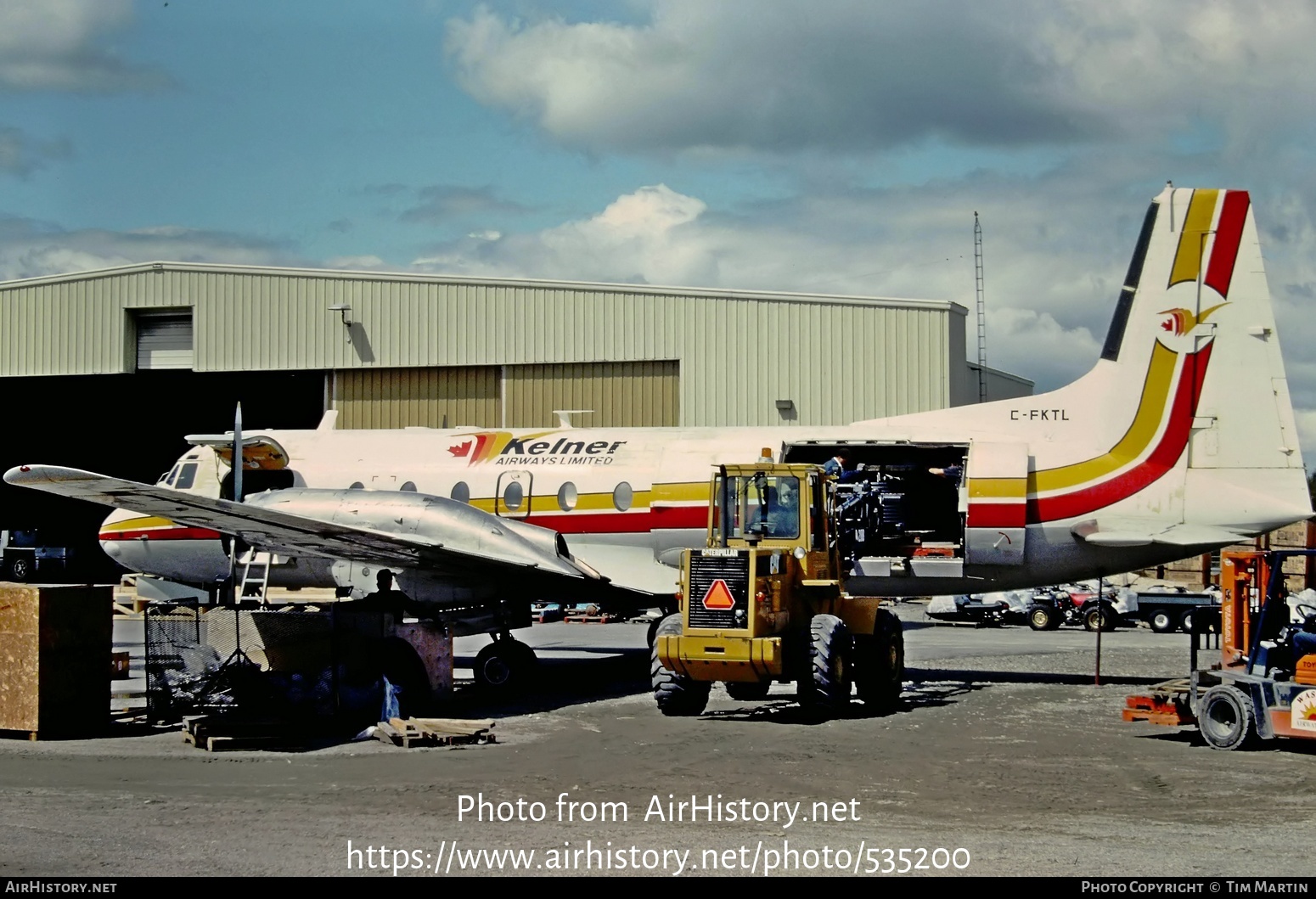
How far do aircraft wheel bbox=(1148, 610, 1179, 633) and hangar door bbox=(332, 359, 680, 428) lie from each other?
47.9 ft

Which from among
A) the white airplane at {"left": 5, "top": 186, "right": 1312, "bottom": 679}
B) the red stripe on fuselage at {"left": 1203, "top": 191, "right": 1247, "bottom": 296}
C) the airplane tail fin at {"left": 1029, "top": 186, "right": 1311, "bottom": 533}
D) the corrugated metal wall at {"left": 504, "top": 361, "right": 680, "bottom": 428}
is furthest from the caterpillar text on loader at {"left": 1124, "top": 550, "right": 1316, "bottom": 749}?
the corrugated metal wall at {"left": 504, "top": 361, "right": 680, "bottom": 428}

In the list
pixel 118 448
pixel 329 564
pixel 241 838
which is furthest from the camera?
pixel 118 448

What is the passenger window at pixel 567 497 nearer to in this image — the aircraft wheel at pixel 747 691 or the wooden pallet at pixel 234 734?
the aircraft wheel at pixel 747 691

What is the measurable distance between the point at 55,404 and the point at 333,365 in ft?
47.9

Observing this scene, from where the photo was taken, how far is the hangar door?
37094 millimetres

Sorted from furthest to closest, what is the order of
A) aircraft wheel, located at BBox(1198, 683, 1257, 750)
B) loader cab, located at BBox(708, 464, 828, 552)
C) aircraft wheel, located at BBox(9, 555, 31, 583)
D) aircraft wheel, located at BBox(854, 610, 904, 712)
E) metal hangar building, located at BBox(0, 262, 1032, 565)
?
aircraft wheel, located at BBox(9, 555, 31, 583) → metal hangar building, located at BBox(0, 262, 1032, 565) → aircraft wheel, located at BBox(854, 610, 904, 712) → loader cab, located at BBox(708, 464, 828, 552) → aircraft wheel, located at BBox(1198, 683, 1257, 750)

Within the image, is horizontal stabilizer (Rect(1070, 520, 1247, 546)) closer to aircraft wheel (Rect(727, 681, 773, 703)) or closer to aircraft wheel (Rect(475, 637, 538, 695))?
aircraft wheel (Rect(727, 681, 773, 703))

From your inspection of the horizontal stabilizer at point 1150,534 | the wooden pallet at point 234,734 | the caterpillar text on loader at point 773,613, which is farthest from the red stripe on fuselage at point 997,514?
the wooden pallet at point 234,734

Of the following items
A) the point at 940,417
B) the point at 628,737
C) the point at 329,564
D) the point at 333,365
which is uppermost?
the point at 333,365

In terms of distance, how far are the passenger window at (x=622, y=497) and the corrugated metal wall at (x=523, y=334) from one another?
13.6 metres

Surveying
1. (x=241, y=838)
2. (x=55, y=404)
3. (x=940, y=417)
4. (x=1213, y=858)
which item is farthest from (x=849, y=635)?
(x=55, y=404)

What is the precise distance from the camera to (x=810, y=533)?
58.0ft

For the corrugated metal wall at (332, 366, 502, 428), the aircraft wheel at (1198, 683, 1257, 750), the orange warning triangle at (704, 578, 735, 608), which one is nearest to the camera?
the aircraft wheel at (1198, 683, 1257, 750)

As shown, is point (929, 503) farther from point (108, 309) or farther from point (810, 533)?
point (108, 309)
